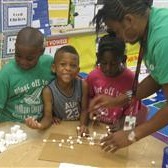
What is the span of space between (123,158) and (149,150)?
14 centimetres

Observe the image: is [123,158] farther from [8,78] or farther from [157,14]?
[8,78]

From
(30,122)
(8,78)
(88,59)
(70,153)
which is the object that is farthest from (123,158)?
(88,59)

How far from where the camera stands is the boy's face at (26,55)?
4.98 feet

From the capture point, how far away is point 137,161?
127 centimetres

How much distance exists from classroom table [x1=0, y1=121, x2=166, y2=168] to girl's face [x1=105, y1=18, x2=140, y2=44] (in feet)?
1.47

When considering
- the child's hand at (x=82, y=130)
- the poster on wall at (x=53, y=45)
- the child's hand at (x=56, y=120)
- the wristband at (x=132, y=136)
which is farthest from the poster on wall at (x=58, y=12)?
the wristband at (x=132, y=136)

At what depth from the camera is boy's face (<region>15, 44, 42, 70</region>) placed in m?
1.52

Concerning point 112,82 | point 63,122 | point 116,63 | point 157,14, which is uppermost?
point 157,14

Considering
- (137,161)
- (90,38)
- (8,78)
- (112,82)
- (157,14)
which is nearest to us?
(157,14)

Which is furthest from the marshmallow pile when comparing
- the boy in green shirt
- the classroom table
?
the boy in green shirt

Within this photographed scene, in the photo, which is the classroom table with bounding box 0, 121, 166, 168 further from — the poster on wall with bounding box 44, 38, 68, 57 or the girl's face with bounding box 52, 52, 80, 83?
the poster on wall with bounding box 44, 38, 68, 57

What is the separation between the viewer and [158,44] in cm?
110

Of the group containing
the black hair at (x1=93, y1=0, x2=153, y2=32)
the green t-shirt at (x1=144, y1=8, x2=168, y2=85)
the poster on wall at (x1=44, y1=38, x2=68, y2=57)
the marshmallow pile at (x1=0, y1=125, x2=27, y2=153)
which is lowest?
the marshmallow pile at (x1=0, y1=125, x2=27, y2=153)

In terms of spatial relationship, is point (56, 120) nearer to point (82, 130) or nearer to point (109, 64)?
point (82, 130)
